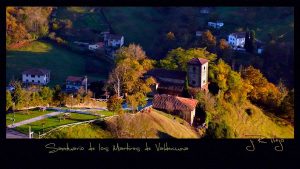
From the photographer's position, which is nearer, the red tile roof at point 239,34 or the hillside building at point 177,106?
the hillside building at point 177,106

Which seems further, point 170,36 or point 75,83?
point 170,36

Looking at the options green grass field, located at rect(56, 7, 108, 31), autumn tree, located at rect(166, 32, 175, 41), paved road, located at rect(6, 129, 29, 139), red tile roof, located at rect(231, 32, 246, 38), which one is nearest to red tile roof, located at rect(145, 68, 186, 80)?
autumn tree, located at rect(166, 32, 175, 41)

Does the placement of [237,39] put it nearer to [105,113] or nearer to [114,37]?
[114,37]

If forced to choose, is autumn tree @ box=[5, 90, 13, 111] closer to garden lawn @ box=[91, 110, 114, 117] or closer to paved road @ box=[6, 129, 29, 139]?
paved road @ box=[6, 129, 29, 139]

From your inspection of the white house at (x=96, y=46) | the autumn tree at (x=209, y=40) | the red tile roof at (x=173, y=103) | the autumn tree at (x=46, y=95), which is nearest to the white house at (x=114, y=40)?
the white house at (x=96, y=46)

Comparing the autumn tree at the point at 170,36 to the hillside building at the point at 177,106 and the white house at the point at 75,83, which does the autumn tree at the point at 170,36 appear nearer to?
the hillside building at the point at 177,106

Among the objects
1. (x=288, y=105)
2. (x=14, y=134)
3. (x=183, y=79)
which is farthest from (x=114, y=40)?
(x=288, y=105)

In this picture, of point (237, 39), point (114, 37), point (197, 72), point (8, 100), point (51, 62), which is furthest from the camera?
point (237, 39)
